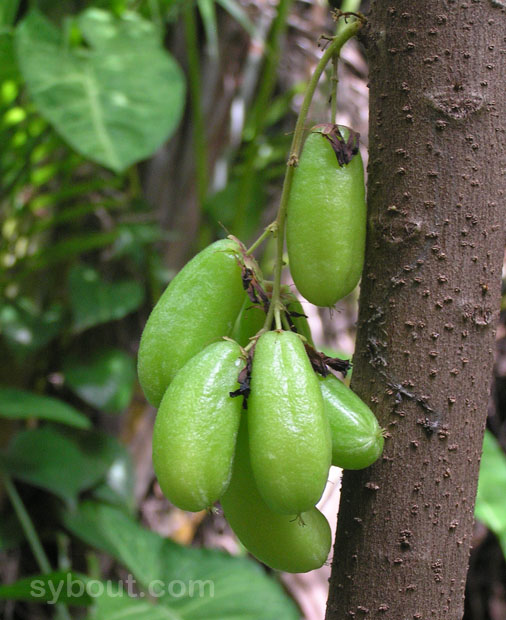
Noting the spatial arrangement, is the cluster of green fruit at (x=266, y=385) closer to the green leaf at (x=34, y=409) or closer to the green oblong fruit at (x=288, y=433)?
the green oblong fruit at (x=288, y=433)

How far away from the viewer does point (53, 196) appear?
7.01 ft

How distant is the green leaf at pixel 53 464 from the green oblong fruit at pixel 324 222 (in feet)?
4.70

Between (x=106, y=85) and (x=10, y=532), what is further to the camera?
(x=10, y=532)

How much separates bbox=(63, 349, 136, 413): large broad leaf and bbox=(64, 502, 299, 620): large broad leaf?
1.52ft

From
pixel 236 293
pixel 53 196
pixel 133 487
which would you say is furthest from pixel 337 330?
pixel 236 293

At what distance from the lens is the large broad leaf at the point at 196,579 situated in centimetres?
118

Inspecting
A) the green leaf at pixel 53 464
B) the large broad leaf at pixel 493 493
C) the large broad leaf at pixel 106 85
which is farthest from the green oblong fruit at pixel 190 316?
the green leaf at pixel 53 464

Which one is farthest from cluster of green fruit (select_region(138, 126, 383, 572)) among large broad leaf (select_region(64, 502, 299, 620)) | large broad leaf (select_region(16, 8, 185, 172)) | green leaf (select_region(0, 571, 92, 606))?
large broad leaf (select_region(16, 8, 185, 172))

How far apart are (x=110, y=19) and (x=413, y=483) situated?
1.81 metres

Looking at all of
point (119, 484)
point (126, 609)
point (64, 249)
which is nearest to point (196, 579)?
point (126, 609)

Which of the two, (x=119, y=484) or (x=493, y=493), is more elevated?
(x=493, y=493)

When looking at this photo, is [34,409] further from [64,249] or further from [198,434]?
[198,434]

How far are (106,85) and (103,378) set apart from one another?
2.85 feet

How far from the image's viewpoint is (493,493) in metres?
1.70
